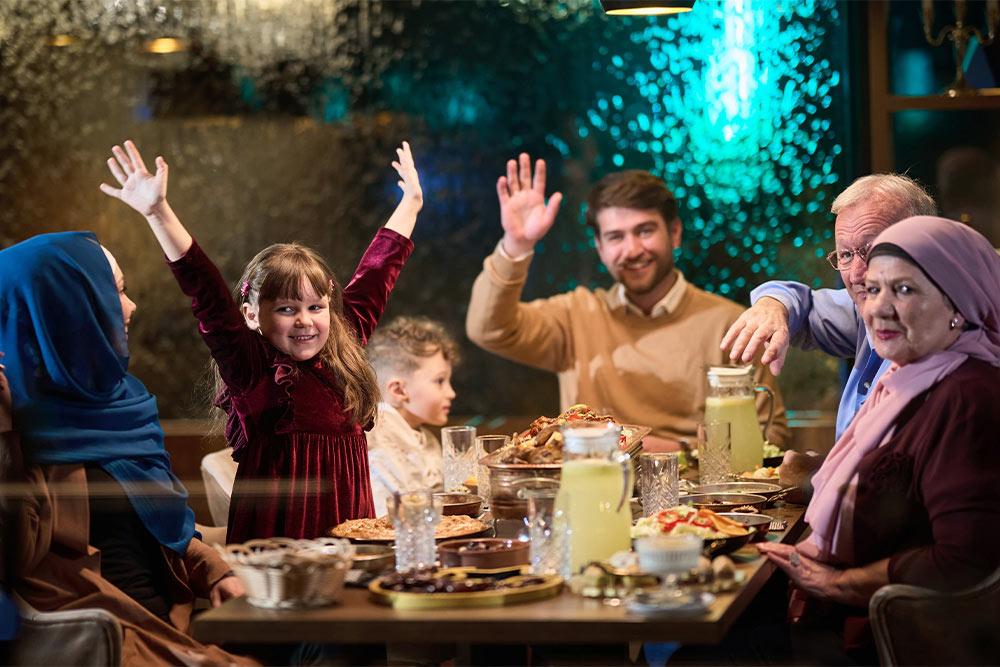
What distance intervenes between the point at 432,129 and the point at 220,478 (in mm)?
2347

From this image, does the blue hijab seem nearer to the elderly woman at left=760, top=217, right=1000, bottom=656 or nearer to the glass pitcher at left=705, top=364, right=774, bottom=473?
the elderly woman at left=760, top=217, right=1000, bottom=656

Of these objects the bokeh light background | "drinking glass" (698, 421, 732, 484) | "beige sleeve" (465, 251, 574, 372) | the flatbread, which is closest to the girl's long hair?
the flatbread

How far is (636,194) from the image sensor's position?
4473 mm

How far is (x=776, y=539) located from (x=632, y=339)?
220 cm

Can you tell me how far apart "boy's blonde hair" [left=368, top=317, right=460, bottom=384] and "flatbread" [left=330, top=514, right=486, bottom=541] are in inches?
52.7

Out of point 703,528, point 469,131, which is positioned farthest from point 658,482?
point 469,131

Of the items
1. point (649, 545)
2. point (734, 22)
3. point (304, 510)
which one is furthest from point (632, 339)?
point (649, 545)

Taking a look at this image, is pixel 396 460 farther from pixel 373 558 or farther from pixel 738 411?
pixel 373 558

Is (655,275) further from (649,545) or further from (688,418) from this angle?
(649,545)

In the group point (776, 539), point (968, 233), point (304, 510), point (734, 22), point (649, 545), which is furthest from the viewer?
point (734, 22)

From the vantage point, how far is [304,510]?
2643 millimetres

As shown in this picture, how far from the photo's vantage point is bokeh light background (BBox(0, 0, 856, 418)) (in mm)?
4934

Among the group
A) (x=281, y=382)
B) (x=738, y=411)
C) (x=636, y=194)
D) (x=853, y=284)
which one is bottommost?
(x=738, y=411)

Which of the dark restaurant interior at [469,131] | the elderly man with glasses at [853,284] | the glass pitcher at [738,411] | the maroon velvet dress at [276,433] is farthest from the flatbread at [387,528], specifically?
the dark restaurant interior at [469,131]
